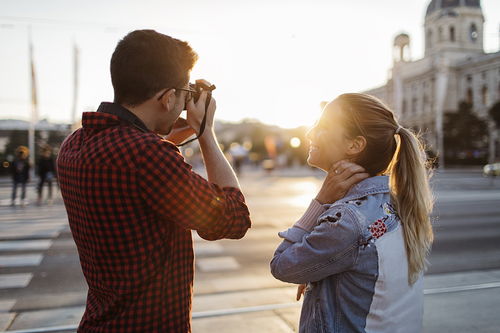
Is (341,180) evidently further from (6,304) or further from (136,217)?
(6,304)

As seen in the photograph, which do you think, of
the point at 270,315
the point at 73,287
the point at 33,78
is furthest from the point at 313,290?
the point at 33,78

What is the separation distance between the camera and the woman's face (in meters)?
1.76

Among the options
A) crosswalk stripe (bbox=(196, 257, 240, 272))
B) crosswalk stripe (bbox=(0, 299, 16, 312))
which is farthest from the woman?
crosswalk stripe (bbox=(196, 257, 240, 272))

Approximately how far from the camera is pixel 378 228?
1600 mm

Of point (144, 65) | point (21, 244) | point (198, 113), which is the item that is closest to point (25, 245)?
point (21, 244)

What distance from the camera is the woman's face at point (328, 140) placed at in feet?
5.77

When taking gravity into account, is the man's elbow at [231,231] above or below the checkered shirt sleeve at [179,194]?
below

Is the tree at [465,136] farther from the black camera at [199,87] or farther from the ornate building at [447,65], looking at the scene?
the black camera at [199,87]

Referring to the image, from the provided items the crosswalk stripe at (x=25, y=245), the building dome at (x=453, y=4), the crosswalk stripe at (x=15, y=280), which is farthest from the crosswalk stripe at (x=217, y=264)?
the building dome at (x=453, y=4)

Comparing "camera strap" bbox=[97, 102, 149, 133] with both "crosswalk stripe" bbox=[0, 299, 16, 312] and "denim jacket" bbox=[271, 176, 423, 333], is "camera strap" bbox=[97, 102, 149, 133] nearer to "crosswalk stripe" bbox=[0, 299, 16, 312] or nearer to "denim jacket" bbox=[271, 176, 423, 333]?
"denim jacket" bbox=[271, 176, 423, 333]

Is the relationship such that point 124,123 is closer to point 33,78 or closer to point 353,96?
point 353,96

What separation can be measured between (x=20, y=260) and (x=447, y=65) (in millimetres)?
77920

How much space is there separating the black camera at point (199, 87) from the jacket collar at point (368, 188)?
24.4 inches

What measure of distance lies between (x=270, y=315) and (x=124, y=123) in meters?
3.17
